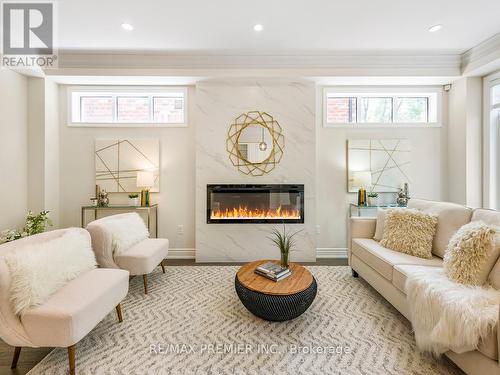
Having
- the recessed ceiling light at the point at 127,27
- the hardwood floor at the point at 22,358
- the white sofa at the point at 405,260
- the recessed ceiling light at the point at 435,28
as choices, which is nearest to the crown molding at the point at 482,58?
the recessed ceiling light at the point at 435,28

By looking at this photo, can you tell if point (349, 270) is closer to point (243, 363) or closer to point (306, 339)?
point (306, 339)

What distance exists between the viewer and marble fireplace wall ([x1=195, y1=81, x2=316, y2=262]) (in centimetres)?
363

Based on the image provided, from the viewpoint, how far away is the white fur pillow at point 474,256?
→ 67.5 inches

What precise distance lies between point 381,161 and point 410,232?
170 cm

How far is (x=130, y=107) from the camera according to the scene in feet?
13.0

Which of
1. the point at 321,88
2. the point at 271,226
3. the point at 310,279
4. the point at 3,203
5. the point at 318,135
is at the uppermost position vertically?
the point at 321,88

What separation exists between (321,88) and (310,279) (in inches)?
121

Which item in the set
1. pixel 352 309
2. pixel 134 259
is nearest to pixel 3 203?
pixel 134 259

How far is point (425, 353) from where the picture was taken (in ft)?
5.78

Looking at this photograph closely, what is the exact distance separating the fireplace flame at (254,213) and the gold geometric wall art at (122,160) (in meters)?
1.26

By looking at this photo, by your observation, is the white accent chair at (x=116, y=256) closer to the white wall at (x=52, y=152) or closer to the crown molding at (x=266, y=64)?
the white wall at (x=52, y=152)

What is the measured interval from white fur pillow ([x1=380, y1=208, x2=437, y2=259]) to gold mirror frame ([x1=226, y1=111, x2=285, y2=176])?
1763 millimetres

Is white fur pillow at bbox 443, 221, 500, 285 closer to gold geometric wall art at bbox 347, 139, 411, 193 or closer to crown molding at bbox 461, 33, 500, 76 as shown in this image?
gold geometric wall art at bbox 347, 139, 411, 193
